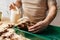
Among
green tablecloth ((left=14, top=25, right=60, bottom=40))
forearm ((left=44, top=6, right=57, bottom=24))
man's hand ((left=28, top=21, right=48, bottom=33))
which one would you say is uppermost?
forearm ((left=44, top=6, right=57, bottom=24))

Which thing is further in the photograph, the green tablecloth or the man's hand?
the man's hand

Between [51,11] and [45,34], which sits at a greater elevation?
[51,11]

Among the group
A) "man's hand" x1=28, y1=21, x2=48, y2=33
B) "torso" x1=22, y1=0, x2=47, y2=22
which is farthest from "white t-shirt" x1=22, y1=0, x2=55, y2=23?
"man's hand" x1=28, y1=21, x2=48, y2=33

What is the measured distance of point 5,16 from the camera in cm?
131

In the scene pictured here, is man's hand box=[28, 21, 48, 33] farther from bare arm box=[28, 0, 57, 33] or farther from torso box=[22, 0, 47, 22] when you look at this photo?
torso box=[22, 0, 47, 22]

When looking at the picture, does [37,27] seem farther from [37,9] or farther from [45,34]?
[37,9]

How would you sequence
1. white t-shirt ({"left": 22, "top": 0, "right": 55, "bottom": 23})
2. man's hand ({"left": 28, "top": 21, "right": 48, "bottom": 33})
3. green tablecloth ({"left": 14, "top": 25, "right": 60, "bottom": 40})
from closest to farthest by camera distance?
green tablecloth ({"left": 14, "top": 25, "right": 60, "bottom": 40}) < man's hand ({"left": 28, "top": 21, "right": 48, "bottom": 33}) < white t-shirt ({"left": 22, "top": 0, "right": 55, "bottom": 23})

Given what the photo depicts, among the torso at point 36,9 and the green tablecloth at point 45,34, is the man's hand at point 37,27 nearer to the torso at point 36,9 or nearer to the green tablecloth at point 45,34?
the green tablecloth at point 45,34

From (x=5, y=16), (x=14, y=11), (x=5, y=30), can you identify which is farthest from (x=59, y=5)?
(x=5, y=16)

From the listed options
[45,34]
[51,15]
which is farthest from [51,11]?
[45,34]

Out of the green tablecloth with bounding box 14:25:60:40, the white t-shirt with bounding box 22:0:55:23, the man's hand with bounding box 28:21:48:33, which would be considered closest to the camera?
the green tablecloth with bounding box 14:25:60:40

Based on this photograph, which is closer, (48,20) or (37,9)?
(48,20)

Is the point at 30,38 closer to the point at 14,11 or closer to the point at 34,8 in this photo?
the point at 34,8

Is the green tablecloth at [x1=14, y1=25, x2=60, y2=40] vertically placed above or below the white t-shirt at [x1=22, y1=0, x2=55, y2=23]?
below
